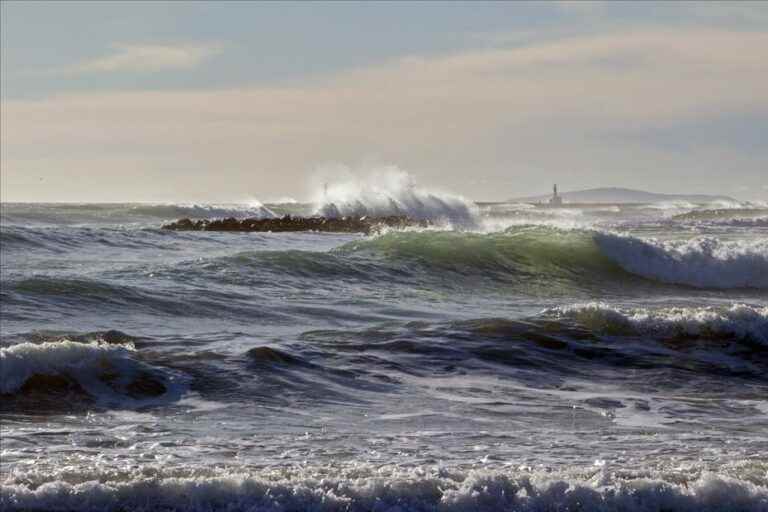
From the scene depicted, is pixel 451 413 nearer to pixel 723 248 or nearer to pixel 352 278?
pixel 352 278

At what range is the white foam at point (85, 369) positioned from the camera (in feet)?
28.7

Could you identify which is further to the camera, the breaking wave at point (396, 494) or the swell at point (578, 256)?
the swell at point (578, 256)

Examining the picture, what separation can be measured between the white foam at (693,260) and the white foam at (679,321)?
834cm

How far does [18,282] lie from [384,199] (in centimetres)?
3297

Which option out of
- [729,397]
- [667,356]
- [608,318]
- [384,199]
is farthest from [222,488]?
[384,199]

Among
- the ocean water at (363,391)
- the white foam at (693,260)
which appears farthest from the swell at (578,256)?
the ocean water at (363,391)

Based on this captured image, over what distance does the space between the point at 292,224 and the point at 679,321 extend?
2593 centimetres

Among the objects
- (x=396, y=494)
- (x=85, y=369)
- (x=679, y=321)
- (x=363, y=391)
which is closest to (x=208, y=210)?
(x=679, y=321)

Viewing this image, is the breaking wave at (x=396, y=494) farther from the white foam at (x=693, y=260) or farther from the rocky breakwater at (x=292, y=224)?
the rocky breakwater at (x=292, y=224)

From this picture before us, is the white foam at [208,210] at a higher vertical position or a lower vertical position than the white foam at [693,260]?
higher

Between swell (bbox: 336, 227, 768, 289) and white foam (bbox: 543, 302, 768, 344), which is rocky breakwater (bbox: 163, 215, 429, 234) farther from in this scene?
white foam (bbox: 543, 302, 768, 344)

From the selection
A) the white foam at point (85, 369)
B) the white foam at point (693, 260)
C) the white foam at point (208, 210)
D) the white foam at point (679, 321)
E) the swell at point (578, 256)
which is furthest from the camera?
the white foam at point (208, 210)

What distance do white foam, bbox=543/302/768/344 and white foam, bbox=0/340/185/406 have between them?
503cm

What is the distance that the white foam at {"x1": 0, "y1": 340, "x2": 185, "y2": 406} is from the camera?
8742mm
